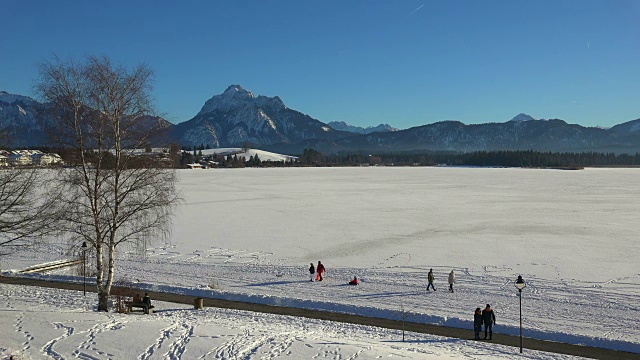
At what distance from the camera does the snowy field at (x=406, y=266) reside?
1497 centimetres

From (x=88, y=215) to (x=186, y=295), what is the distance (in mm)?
4949

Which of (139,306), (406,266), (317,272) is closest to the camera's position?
(139,306)

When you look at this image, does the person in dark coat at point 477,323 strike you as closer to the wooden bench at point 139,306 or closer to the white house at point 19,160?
the wooden bench at point 139,306

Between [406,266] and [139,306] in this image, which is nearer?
[139,306]

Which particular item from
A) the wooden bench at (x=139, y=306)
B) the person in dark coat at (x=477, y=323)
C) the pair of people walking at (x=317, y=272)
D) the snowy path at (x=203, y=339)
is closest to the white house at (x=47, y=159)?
the snowy path at (x=203, y=339)

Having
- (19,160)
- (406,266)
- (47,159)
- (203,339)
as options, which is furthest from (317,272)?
(19,160)

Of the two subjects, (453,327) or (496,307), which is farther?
(496,307)

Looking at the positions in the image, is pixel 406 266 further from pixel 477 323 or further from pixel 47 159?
pixel 47 159

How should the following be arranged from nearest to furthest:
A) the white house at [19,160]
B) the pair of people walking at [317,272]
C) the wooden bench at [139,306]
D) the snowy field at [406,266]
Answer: the white house at [19,160] < the snowy field at [406,266] < the wooden bench at [139,306] < the pair of people walking at [317,272]

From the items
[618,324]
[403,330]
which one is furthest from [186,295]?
[618,324]

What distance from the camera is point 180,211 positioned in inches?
1735

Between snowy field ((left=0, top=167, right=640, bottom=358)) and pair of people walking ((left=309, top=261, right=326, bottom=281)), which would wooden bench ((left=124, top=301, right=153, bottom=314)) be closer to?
snowy field ((left=0, top=167, right=640, bottom=358))

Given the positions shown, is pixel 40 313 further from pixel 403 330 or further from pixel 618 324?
pixel 618 324

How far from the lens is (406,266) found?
78.6ft
